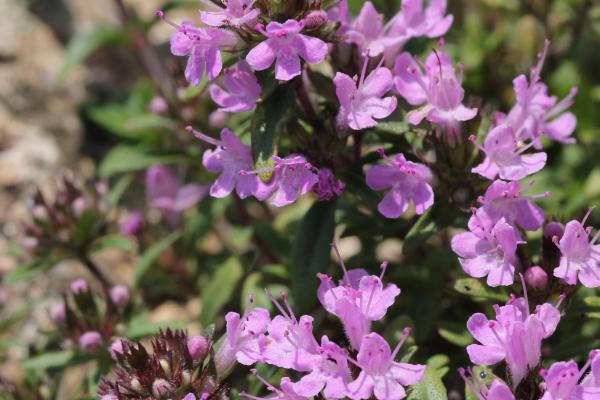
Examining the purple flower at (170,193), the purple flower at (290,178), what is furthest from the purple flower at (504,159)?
the purple flower at (170,193)

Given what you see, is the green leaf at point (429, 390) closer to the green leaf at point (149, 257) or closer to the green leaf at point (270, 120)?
the green leaf at point (270, 120)

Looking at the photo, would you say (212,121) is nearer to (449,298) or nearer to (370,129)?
(370,129)

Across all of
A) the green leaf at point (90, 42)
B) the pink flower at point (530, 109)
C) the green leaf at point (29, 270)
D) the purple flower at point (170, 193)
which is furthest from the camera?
the green leaf at point (90, 42)

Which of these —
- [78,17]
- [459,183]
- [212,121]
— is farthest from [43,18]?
[459,183]

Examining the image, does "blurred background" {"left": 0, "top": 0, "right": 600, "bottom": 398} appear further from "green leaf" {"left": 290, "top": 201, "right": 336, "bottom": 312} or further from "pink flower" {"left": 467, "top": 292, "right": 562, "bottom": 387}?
"pink flower" {"left": 467, "top": 292, "right": 562, "bottom": 387}

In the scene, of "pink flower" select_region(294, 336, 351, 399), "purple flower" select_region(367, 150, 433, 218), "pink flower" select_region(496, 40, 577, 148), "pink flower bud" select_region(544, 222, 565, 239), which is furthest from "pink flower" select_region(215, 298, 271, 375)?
"pink flower" select_region(496, 40, 577, 148)

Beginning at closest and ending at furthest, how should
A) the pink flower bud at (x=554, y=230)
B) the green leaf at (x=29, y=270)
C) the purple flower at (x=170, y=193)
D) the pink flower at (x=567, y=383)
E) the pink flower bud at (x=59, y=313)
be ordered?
the pink flower at (x=567, y=383)
the pink flower bud at (x=554, y=230)
the pink flower bud at (x=59, y=313)
the green leaf at (x=29, y=270)
the purple flower at (x=170, y=193)
